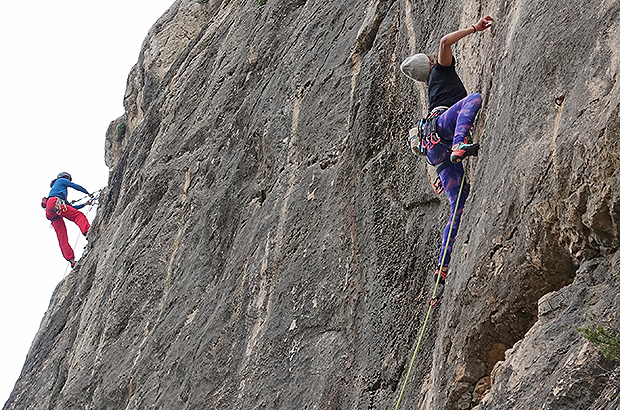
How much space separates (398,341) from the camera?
712cm

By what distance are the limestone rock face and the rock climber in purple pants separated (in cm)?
22

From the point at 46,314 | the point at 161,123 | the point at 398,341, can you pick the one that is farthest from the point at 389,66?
the point at 46,314

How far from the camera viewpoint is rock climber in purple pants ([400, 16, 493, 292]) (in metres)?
6.53

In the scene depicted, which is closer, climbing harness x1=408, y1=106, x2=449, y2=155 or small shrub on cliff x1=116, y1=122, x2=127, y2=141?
climbing harness x1=408, y1=106, x2=449, y2=155

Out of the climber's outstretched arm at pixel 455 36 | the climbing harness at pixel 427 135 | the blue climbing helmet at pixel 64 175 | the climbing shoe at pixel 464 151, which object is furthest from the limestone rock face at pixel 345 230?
the blue climbing helmet at pixel 64 175

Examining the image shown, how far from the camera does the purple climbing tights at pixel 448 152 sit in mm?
6512

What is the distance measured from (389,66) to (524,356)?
5.21 metres

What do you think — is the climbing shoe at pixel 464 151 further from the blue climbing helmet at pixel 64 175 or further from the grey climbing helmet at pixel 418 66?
the blue climbing helmet at pixel 64 175

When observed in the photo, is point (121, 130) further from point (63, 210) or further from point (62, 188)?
point (63, 210)

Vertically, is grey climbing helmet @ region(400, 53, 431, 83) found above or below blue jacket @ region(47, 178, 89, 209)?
below

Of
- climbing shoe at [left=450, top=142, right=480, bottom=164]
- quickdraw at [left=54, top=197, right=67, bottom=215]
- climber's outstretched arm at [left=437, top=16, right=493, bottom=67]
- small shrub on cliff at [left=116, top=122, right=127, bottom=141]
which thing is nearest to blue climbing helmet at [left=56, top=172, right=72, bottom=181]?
quickdraw at [left=54, top=197, right=67, bottom=215]

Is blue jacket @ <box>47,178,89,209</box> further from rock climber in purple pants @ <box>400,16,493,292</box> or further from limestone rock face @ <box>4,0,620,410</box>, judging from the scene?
rock climber in purple pants @ <box>400,16,493,292</box>

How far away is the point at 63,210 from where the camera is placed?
20578 mm

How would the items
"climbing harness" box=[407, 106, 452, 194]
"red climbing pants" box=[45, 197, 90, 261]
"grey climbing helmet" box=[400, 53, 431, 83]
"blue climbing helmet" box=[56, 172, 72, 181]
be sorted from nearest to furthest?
1. "climbing harness" box=[407, 106, 452, 194]
2. "grey climbing helmet" box=[400, 53, 431, 83]
3. "red climbing pants" box=[45, 197, 90, 261]
4. "blue climbing helmet" box=[56, 172, 72, 181]
